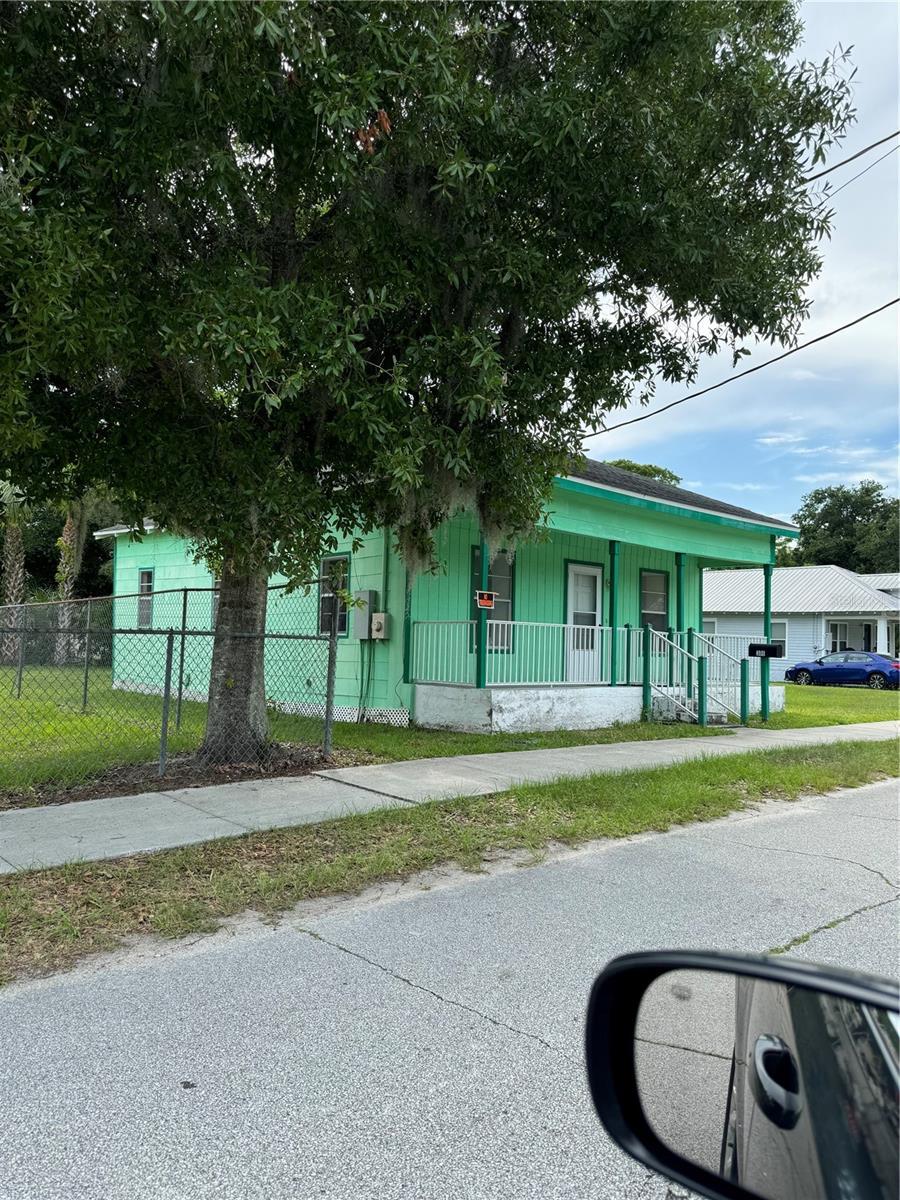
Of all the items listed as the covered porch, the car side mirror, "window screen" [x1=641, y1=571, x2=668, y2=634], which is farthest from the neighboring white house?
the car side mirror

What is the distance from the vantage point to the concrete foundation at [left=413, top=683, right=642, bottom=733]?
1249 cm

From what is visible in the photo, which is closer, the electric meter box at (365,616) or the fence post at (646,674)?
the electric meter box at (365,616)

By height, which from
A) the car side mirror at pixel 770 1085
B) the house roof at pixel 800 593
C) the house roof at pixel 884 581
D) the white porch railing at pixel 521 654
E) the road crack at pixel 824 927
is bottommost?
the road crack at pixel 824 927

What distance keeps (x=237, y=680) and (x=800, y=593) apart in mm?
32918

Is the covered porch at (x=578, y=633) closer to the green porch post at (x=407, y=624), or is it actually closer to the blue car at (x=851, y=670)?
the green porch post at (x=407, y=624)

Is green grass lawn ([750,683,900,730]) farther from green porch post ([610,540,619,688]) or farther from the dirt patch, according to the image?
the dirt patch

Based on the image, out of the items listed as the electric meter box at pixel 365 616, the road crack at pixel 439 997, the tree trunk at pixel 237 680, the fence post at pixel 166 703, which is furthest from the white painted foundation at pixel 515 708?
the road crack at pixel 439 997

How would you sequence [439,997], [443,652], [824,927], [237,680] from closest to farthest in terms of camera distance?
[439,997], [824,927], [237,680], [443,652]

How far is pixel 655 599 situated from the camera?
18.0 m

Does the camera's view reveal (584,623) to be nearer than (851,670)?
Yes

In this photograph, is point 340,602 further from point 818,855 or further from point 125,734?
point 818,855

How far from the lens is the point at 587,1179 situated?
251 centimetres

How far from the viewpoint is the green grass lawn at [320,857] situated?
4.43m

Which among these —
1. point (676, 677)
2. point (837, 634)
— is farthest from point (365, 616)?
point (837, 634)
